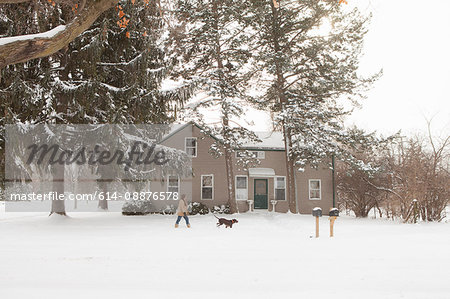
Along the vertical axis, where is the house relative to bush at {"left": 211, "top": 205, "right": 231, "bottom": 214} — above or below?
above

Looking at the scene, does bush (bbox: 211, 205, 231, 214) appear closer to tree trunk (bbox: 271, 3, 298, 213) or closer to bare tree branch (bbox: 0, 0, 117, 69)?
tree trunk (bbox: 271, 3, 298, 213)

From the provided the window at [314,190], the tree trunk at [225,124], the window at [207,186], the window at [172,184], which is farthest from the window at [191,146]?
the window at [314,190]

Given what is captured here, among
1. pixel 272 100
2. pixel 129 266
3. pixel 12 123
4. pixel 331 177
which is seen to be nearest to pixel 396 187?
pixel 331 177

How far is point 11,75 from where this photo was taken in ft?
48.5

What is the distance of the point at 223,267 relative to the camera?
697 cm

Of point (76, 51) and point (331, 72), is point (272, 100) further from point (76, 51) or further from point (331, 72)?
point (76, 51)

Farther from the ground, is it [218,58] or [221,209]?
[218,58]

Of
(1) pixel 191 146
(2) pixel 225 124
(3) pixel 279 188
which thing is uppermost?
(2) pixel 225 124

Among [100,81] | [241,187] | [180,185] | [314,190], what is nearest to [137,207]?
[180,185]

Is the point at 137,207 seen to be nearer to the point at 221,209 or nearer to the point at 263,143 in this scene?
the point at 221,209

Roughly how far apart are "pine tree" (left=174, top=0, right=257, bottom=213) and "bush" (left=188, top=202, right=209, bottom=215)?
9.16 feet

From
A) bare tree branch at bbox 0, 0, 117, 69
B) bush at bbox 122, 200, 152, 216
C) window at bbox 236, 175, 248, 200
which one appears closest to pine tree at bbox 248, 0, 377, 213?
window at bbox 236, 175, 248, 200

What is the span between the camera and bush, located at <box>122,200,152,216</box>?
21.0 m

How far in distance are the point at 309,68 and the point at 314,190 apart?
28.0ft
